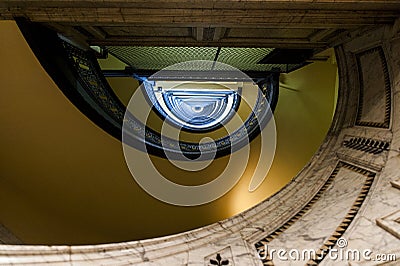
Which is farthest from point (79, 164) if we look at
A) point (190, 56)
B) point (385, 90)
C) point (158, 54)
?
point (385, 90)

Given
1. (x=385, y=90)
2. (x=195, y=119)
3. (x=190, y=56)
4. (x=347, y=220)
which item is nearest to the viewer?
(x=347, y=220)

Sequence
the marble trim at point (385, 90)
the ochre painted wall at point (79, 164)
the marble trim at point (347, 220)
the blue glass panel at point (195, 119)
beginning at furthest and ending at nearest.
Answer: the blue glass panel at point (195, 119) < the ochre painted wall at point (79, 164) < the marble trim at point (385, 90) < the marble trim at point (347, 220)

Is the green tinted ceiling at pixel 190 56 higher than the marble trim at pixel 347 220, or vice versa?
the green tinted ceiling at pixel 190 56

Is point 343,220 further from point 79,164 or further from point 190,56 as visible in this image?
point 190,56

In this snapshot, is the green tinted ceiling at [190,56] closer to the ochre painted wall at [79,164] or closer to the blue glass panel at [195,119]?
the ochre painted wall at [79,164]

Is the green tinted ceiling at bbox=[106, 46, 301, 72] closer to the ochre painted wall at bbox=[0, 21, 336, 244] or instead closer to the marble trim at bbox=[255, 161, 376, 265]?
the ochre painted wall at bbox=[0, 21, 336, 244]

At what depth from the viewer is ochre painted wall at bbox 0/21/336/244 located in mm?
3264

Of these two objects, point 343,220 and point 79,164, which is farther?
point 79,164

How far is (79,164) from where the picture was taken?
4.14 m

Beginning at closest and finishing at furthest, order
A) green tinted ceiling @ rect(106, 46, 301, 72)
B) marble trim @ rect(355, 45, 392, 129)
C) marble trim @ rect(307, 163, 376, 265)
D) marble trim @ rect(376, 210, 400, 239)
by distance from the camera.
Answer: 1. marble trim @ rect(376, 210, 400, 239)
2. marble trim @ rect(307, 163, 376, 265)
3. marble trim @ rect(355, 45, 392, 129)
4. green tinted ceiling @ rect(106, 46, 301, 72)

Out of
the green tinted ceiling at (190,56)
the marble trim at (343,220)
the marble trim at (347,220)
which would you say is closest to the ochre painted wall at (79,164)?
the green tinted ceiling at (190,56)

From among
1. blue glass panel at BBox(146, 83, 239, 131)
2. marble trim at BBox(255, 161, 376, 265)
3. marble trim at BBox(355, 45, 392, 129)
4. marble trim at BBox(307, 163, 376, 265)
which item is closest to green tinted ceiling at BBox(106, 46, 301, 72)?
blue glass panel at BBox(146, 83, 239, 131)

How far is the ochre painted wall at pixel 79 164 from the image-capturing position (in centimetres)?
326

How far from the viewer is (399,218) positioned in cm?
160
